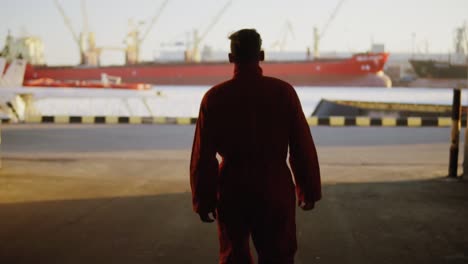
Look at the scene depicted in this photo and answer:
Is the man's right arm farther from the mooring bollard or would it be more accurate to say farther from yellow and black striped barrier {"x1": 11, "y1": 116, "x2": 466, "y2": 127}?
yellow and black striped barrier {"x1": 11, "y1": 116, "x2": 466, "y2": 127}

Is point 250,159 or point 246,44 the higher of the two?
point 246,44

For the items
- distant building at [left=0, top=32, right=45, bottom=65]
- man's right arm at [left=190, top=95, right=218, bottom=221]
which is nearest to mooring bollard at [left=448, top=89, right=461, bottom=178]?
man's right arm at [left=190, top=95, right=218, bottom=221]

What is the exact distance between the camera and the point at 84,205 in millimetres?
5328

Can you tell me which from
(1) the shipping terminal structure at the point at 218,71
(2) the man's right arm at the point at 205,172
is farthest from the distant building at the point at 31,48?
(2) the man's right arm at the point at 205,172

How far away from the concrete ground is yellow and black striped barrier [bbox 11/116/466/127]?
4321 mm

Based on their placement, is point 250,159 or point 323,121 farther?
point 323,121

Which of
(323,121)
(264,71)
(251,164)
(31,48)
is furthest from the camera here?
(31,48)

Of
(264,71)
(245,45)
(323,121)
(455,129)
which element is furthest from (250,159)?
(264,71)

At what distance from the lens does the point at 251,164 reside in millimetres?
2490

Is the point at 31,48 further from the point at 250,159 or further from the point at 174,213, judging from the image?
the point at 250,159

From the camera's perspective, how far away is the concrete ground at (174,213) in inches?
151

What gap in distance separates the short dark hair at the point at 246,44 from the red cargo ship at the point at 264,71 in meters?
65.5

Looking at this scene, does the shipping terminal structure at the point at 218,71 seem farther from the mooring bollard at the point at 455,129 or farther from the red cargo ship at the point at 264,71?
the mooring bollard at the point at 455,129

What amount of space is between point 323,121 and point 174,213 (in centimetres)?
934
